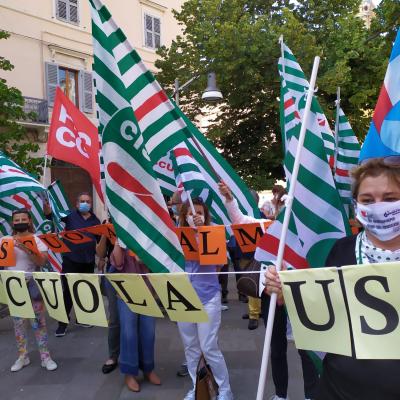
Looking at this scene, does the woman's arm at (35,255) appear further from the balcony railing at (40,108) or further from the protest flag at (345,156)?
the balcony railing at (40,108)

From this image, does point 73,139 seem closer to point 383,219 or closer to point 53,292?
point 53,292

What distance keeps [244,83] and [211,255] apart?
9.36 m

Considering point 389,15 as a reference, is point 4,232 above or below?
below

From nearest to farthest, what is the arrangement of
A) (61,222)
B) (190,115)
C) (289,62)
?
(289,62) < (61,222) < (190,115)

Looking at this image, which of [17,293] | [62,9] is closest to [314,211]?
[17,293]

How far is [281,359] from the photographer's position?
3.50 metres

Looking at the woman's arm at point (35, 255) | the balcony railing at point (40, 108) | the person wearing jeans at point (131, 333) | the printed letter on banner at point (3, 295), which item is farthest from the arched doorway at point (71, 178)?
the printed letter on banner at point (3, 295)

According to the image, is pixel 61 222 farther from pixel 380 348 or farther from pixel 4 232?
pixel 380 348

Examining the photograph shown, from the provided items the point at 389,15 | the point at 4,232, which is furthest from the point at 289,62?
the point at 389,15

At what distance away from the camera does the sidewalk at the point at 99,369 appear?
4.09 m

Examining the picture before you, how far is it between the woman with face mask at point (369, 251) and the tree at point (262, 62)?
10.1 meters

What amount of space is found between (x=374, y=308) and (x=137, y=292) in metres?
1.51

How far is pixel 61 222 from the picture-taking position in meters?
6.07

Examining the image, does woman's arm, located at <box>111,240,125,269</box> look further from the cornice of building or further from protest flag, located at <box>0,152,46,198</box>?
the cornice of building
